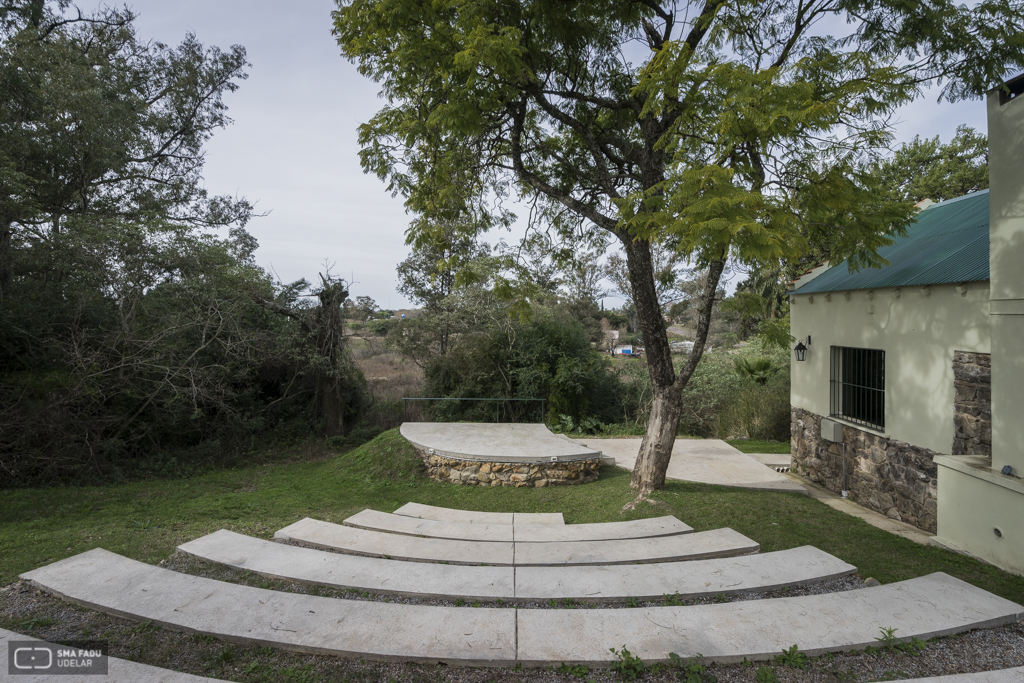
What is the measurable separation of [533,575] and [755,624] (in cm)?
157

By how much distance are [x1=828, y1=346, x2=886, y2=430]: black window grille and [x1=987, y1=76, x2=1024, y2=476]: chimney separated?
6.69 feet

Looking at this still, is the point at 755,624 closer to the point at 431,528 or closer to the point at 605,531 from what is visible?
the point at 605,531

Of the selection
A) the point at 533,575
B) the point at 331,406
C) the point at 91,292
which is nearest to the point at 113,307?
the point at 91,292

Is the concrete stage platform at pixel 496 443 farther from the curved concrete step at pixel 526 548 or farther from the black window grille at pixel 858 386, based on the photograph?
the black window grille at pixel 858 386

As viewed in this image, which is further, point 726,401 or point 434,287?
point 434,287

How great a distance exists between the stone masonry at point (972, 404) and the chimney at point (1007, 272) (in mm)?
485

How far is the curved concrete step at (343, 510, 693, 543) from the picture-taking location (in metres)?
4.95

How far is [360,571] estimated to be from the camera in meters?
3.97

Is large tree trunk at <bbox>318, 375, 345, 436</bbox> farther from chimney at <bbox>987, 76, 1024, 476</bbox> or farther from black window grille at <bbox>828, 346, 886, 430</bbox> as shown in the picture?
chimney at <bbox>987, 76, 1024, 476</bbox>

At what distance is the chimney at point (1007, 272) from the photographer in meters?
4.34

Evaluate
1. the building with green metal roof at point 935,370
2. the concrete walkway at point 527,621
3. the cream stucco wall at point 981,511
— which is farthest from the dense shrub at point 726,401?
the concrete walkway at point 527,621

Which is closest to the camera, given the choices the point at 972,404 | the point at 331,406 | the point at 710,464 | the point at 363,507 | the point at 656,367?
the point at 972,404

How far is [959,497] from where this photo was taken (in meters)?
4.81

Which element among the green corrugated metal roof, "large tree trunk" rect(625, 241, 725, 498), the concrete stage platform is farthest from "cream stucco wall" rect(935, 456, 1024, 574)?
the concrete stage platform
